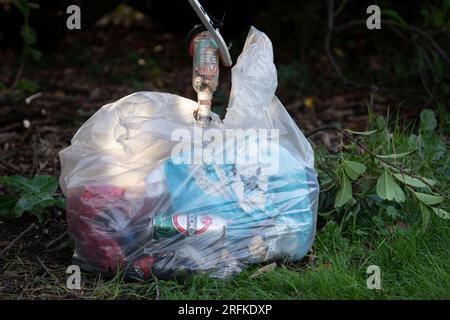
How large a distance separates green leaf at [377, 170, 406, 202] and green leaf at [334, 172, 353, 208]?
0.11 m

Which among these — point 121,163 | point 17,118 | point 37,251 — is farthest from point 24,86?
point 121,163

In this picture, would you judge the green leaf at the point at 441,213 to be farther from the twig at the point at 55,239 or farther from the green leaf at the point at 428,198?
the twig at the point at 55,239

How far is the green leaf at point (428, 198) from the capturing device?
2.41 meters

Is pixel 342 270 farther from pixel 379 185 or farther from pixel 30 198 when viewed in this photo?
pixel 30 198

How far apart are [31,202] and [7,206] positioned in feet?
0.64

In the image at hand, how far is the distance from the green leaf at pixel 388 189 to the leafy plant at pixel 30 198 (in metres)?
1.14

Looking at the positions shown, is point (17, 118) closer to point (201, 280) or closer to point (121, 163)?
point (121, 163)

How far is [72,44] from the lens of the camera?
5.46 meters

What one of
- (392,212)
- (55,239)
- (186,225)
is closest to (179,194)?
(186,225)

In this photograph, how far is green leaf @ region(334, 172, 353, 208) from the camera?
246 centimetres

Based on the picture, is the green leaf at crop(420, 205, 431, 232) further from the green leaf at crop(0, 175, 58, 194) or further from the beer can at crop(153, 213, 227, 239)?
the green leaf at crop(0, 175, 58, 194)

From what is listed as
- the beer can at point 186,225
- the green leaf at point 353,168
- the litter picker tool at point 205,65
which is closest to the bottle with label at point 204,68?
the litter picker tool at point 205,65

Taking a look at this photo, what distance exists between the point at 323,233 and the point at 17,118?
1903 mm

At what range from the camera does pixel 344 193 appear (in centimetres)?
247
